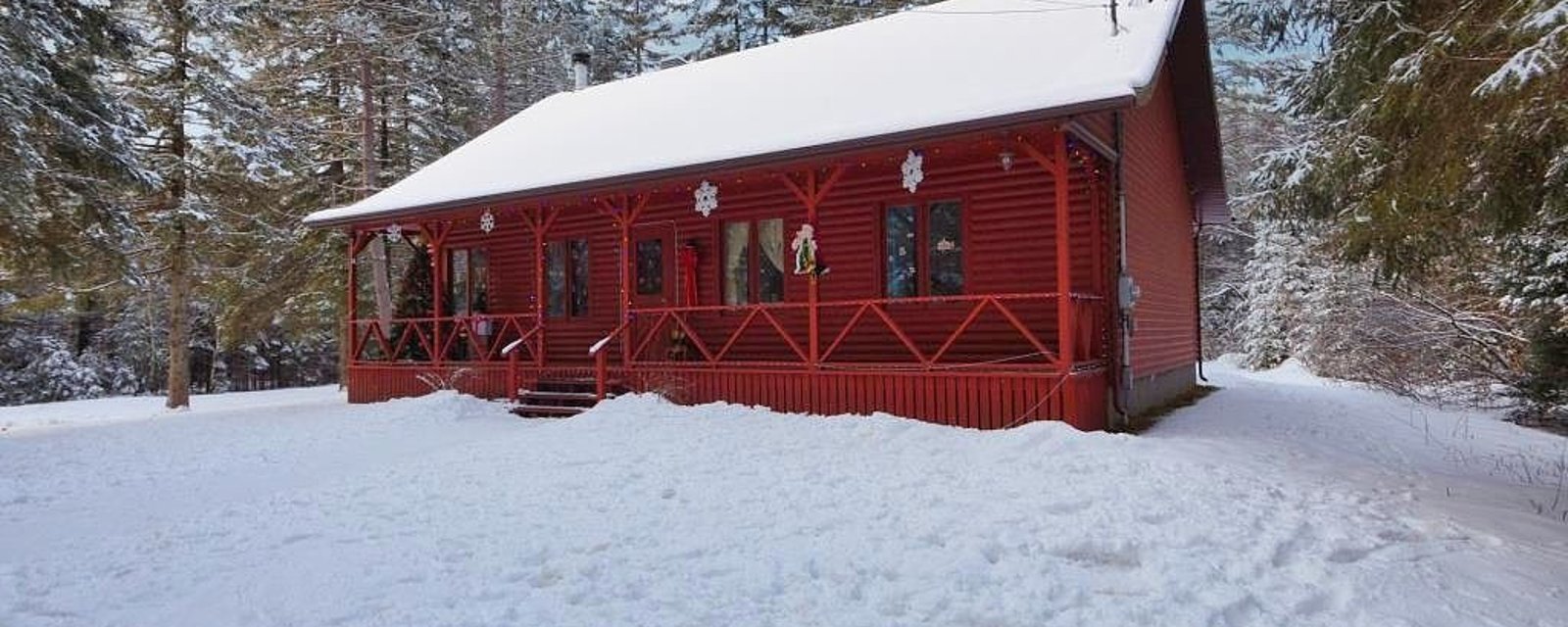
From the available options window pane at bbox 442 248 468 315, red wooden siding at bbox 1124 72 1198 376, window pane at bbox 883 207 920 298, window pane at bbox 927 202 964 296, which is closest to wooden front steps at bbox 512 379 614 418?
window pane at bbox 883 207 920 298

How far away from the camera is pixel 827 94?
11305 millimetres

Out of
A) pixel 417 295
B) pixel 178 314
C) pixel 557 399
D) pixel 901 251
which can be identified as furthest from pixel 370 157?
pixel 901 251

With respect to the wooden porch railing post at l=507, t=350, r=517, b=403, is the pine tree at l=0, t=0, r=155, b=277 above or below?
above

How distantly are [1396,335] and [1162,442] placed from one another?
35.1ft

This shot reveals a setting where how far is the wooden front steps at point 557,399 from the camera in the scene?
1086cm

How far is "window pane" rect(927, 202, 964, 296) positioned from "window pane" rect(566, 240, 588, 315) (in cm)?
573

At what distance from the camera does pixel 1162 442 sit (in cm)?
745

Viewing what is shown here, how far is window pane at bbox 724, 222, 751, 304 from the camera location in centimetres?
1221

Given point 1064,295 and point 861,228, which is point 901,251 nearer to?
point 861,228

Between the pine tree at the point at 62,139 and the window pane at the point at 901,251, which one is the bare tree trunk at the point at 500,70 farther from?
the window pane at the point at 901,251

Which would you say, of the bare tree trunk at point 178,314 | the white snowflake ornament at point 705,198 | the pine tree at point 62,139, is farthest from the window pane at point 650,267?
the bare tree trunk at point 178,314

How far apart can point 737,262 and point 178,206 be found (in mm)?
10844

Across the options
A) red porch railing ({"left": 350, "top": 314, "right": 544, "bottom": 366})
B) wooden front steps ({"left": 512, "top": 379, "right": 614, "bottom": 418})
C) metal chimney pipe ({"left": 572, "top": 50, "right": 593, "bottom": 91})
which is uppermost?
metal chimney pipe ({"left": 572, "top": 50, "right": 593, "bottom": 91})

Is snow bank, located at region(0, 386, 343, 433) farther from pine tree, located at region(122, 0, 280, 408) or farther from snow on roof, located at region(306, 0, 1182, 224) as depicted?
snow on roof, located at region(306, 0, 1182, 224)
